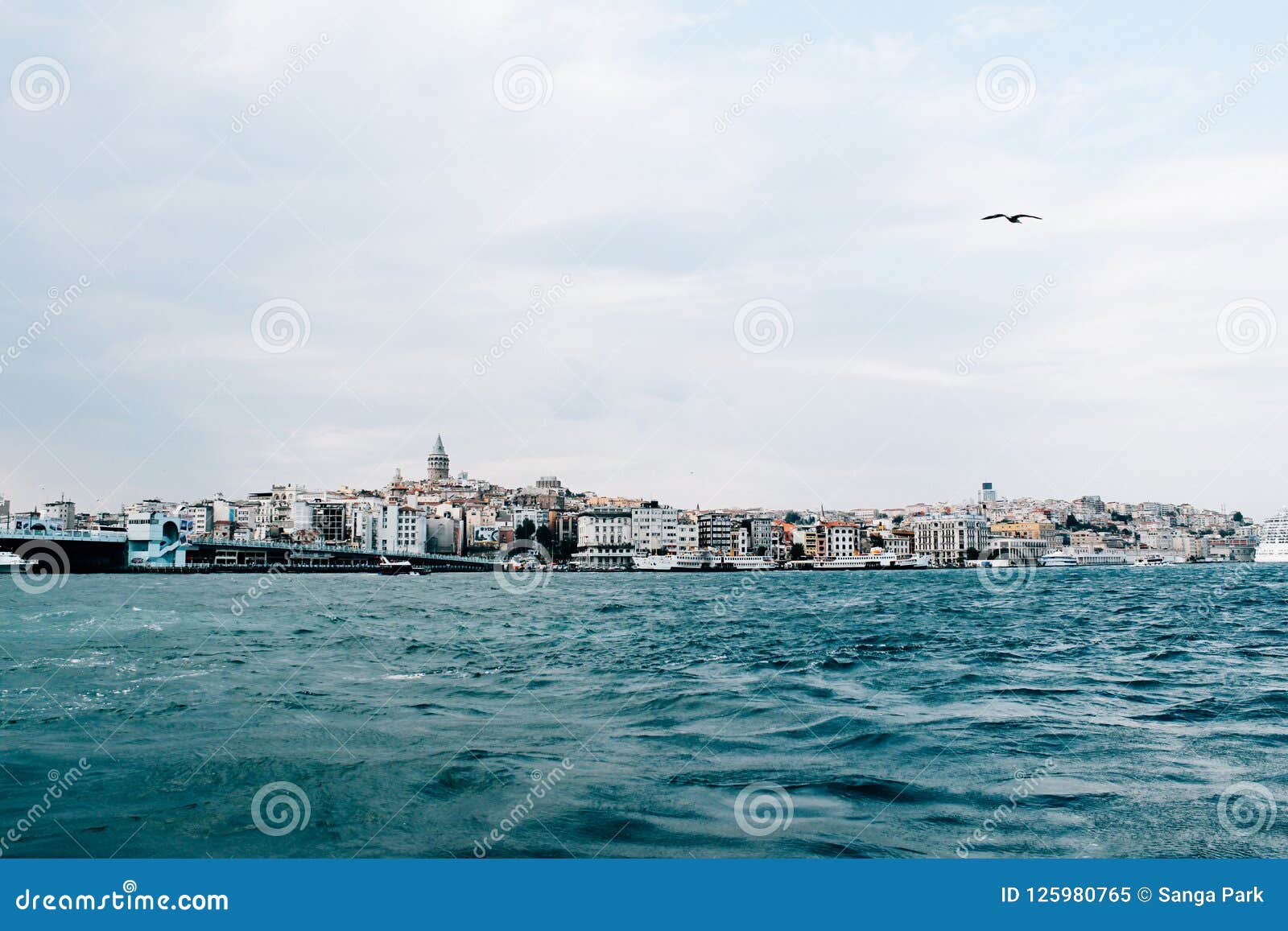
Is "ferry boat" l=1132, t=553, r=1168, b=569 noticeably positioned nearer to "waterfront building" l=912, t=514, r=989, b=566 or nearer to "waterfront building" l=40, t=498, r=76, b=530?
"waterfront building" l=912, t=514, r=989, b=566

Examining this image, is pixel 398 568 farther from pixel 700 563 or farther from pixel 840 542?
pixel 840 542

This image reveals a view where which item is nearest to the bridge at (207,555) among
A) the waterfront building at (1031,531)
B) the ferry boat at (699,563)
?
the ferry boat at (699,563)

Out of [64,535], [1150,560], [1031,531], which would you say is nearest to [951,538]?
[1031,531]

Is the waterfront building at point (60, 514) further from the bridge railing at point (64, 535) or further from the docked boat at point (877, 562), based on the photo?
the docked boat at point (877, 562)

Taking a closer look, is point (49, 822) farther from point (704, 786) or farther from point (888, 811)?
point (888, 811)

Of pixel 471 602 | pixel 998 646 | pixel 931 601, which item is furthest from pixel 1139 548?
pixel 998 646
